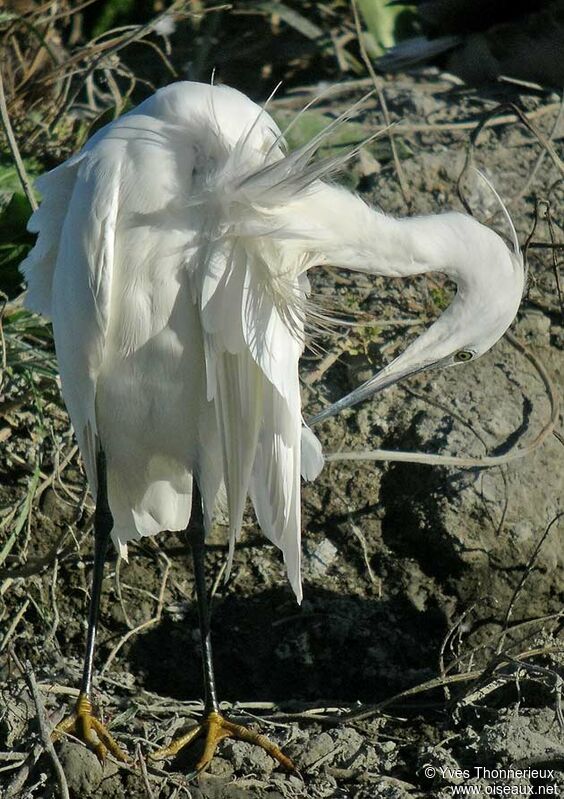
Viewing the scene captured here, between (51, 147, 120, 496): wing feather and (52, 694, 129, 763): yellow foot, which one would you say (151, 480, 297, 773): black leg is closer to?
(52, 694, 129, 763): yellow foot

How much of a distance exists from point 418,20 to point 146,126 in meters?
2.66

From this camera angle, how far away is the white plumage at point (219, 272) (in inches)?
93.6

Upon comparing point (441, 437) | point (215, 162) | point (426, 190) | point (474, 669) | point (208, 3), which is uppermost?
point (215, 162)

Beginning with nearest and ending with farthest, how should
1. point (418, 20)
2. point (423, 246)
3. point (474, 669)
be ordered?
point (423, 246)
point (474, 669)
point (418, 20)

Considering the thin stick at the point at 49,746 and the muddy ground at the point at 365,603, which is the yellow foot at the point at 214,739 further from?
the thin stick at the point at 49,746

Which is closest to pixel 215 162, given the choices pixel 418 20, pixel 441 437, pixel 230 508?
pixel 230 508

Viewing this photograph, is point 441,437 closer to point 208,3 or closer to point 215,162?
point 215,162

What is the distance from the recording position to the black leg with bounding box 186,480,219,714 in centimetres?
275

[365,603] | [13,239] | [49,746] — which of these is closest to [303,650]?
[365,603]

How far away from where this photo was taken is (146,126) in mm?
2482

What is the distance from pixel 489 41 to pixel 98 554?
2673 mm

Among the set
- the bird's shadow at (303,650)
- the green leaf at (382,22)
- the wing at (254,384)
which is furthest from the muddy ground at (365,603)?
the green leaf at (382,22)

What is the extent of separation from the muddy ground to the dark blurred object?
3.92ft

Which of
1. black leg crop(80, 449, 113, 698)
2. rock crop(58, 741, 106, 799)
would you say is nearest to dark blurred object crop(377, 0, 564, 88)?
black leg crop(80, 449, 113, 698)
